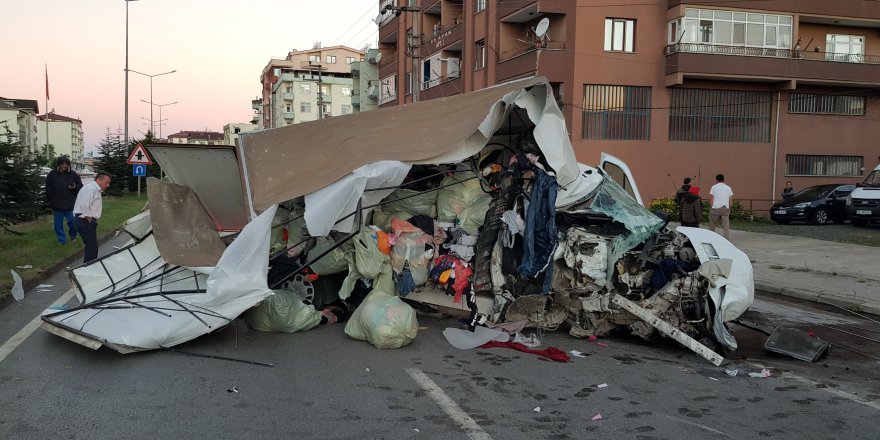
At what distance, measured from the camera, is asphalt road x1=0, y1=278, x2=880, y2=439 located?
440cm

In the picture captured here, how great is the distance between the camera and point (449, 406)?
4.85 metres

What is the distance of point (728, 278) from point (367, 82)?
58.3 meters

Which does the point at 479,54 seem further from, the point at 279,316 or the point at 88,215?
the point at 279,316

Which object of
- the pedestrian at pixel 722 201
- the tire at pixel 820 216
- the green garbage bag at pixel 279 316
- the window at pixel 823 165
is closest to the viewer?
the green garbage bag at pixel 279 316

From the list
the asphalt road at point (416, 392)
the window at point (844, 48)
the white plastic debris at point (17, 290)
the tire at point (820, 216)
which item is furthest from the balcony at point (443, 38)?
the asphalt road at point (416, 392)

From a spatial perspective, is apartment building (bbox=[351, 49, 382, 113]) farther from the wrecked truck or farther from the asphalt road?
the asphalt road

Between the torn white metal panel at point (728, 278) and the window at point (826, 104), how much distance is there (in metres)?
28.7

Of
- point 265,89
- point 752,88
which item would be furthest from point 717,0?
point 265,89

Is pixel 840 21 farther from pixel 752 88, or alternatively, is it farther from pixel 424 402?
pixel 424 402

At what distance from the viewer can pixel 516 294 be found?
7293mm

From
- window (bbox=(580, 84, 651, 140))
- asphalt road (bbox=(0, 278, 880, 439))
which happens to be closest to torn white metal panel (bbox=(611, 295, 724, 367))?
asphalt road (bbox=(0, 278, 880, 439))

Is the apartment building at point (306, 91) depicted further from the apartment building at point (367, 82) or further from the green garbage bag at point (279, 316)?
the green garbage bag at point (279, 316)

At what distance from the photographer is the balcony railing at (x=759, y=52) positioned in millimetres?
29516

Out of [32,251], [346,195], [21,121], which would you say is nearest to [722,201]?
[346,195]
